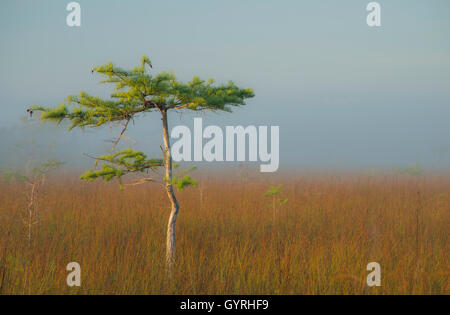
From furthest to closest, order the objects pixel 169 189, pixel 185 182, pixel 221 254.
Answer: pixel 221 254 < pixel 169 189 < pixel 185 182

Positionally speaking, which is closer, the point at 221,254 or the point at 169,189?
the point at 169,189

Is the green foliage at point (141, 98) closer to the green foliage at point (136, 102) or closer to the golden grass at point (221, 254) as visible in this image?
the green foliage at point (136, 102)

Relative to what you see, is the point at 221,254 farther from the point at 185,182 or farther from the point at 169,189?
the point at 185,182

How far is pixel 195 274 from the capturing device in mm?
4348

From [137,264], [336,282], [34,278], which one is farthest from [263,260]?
[34,278]

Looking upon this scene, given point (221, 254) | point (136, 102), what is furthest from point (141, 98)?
point (221, 254)

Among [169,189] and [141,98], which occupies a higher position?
[141,98]

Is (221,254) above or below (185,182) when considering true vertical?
below

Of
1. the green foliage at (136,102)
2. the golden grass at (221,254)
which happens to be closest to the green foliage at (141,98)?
the green foliage at (136,102)

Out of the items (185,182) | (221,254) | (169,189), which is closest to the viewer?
(185,182)

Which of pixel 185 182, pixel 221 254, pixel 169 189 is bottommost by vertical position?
pixel 221 254

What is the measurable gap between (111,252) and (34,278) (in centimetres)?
116
